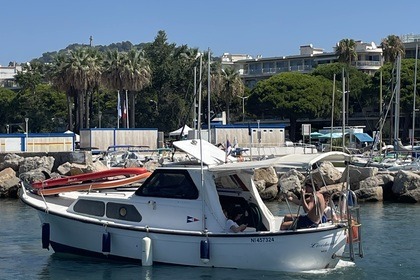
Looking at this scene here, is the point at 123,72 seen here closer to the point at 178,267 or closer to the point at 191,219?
the point at 191,219

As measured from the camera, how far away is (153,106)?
86812mm

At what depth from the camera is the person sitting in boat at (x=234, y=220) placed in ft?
61.4

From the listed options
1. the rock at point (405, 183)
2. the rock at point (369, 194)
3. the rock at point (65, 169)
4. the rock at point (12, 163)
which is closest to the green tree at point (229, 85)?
the rock at point (12, 163)

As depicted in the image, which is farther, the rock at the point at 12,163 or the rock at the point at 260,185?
the rock at the point at 12,163

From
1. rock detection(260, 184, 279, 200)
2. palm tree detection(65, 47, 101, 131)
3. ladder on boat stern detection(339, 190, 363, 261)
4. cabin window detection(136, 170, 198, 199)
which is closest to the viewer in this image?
ladder on boat stern detection(339, 190, 363, 261)

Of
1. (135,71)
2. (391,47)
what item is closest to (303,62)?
(391,47)

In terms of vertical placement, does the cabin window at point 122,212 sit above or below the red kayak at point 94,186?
below

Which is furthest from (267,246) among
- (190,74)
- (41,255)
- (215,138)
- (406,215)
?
(190,74)

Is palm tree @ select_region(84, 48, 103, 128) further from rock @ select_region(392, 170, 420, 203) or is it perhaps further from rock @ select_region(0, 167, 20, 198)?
rock @ select_region(392, 170, 420, 203)

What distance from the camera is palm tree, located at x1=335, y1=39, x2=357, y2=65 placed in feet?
326

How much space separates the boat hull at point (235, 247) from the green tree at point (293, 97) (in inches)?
2799

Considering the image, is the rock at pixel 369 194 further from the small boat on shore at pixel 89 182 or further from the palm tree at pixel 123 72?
the palm tree at pixel 123 72

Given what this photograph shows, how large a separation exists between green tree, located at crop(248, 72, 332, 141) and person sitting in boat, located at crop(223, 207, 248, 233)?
7037cm

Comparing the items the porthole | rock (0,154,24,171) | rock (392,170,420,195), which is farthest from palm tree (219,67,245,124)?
the porthole
